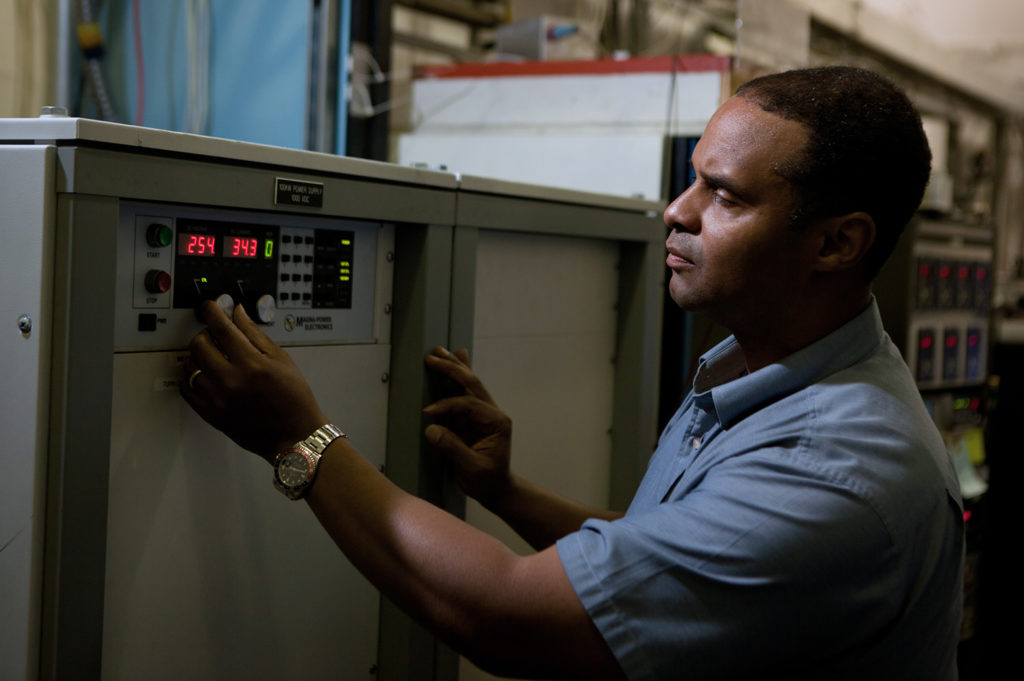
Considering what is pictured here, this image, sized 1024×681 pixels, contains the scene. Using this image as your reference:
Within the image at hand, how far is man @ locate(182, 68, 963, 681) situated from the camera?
676 millimetres

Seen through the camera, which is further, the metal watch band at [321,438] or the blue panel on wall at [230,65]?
the blue panel on wall at [230,65]

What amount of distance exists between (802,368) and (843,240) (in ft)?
0.39

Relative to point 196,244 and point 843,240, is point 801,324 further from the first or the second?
point 196,244

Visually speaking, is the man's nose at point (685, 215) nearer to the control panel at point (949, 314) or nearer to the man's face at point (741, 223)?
the man's face at point (741, 223)

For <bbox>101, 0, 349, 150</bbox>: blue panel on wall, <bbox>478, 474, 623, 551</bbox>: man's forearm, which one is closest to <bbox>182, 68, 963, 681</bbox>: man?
<bbox>478, 474, 623, 551</bbox>: man's forearm

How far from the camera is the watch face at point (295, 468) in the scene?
0.80 m

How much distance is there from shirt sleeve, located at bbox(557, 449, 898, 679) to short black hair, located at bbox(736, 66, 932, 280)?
0.82 ft

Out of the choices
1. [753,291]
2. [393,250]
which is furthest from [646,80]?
[753,291]

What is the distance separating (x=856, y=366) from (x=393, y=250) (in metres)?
0.54

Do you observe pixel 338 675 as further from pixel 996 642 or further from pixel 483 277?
pixel 996 642

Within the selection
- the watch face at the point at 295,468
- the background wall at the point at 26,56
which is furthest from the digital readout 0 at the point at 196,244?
the background wall at the point at 26,56

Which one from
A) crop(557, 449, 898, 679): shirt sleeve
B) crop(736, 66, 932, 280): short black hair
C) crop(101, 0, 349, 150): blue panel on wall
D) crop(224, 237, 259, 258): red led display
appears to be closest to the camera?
crop(557, 449, 898, 679): shirt sleeve

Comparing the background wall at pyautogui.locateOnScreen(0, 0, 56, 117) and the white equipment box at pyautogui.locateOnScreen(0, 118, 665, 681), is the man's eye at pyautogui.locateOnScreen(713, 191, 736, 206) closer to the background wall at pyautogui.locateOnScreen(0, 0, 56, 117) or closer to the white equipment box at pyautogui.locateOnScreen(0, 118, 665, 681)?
the white equipment box at pyautogui.locateOnScreen(0, 118, 665, 681)

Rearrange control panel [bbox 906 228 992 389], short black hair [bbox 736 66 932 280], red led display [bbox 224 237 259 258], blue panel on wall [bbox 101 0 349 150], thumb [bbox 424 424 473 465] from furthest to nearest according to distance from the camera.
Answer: control panel [bbox 906 228 992 389], blue panel on wall [bbox 101 0 349 150], thumb [bbox 424 424 473 465], red led display [bbox 224 237 259 258], short black hair [bbox 736 66 932 280]
